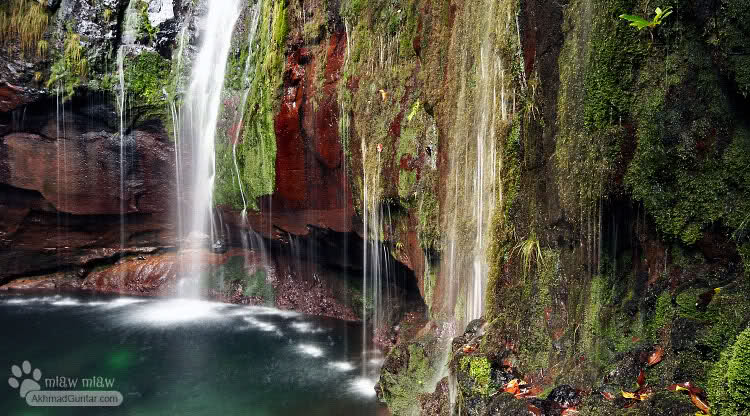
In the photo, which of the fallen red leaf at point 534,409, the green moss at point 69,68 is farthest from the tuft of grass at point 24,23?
the fallen red leaf at point 534,409

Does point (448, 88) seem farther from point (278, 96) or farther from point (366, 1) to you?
point (278, 96)

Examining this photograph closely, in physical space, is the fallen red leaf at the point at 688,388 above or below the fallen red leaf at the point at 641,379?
above

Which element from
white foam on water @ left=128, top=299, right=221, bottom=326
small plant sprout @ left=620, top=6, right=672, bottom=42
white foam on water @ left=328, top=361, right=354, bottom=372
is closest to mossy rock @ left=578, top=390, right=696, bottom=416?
small plant sprout @ left=620, top=6, right=672, bottom=42

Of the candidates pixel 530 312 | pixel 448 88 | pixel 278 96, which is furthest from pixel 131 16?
pixel 530 312

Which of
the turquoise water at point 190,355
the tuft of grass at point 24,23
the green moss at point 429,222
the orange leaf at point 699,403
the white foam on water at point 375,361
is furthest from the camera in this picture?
the tuft of grass at point 24,23

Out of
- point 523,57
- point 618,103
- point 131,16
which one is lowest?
point 618,103

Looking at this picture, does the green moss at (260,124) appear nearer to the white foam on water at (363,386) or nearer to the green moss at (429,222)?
the green moss at (429,222)

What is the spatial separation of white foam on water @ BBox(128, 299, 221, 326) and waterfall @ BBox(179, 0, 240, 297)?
2.57 meters

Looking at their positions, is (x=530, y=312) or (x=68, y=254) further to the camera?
(x=68, y=254)

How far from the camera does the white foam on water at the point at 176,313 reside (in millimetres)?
14445

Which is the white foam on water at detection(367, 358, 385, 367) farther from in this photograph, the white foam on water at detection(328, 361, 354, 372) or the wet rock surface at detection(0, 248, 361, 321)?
the wet rock surface at detection(0, 248, 361, 321)

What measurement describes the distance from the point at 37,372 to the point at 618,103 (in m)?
11.1

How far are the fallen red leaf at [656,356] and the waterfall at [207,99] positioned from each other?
12.0m

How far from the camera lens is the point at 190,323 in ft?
46.8
